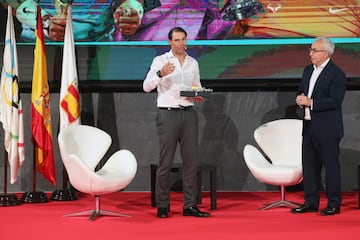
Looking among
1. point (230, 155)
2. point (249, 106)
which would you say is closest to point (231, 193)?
point (230, 155)

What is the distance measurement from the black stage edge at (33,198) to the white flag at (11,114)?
25 centimetres

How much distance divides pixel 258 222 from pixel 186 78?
1.56m

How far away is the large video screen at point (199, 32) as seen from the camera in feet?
29.8

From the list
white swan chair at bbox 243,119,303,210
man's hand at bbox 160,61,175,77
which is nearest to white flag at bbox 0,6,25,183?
man's hand at bbox 160,61,175,77

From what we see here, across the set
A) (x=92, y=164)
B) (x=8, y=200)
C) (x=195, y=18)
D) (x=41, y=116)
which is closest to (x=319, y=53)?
(x=195, y=18)

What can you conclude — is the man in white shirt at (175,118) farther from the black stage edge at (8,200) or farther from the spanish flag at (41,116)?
the black stage edge at (8,200)

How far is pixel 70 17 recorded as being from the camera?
8727 mm

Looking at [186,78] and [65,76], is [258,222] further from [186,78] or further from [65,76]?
[65,76]

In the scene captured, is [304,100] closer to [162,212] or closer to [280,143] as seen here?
[280,143]

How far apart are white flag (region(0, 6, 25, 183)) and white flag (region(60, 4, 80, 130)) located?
1.65ft

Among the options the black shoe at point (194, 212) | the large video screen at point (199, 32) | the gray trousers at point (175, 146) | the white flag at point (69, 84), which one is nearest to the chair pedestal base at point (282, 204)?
the black shoe at point (194, 212)

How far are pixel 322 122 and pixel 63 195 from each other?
3.13 meters

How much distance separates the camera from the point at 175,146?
7.20 meters

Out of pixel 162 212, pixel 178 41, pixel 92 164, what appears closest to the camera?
pixel 178 41
